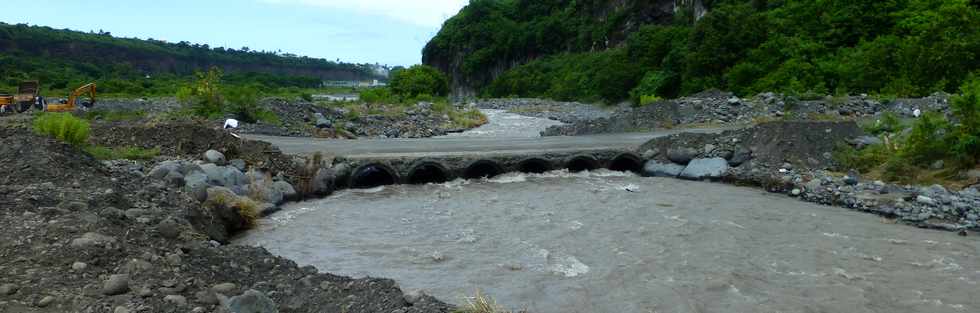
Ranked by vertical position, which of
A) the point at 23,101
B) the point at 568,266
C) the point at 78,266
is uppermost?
the point at 23,101

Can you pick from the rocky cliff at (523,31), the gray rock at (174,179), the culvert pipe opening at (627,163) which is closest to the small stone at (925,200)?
the culvert pipe opening at (627,163)

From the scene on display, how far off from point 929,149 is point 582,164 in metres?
8.94

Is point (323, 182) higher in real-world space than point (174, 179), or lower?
lower

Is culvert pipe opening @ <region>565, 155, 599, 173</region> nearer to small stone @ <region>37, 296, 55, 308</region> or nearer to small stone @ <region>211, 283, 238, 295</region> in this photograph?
small stone @ <region>211, 283, 238, 295</region>

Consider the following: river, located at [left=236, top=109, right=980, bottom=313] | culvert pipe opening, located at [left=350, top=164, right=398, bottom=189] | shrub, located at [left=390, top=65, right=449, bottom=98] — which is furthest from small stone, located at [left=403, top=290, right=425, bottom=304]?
shrub, located at [left=390, top=65, right=449, bottom=98]


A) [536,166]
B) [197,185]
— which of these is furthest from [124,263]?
[536,166]

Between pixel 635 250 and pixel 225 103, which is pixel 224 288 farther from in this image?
pixel 225 103

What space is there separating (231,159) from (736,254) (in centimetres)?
1201

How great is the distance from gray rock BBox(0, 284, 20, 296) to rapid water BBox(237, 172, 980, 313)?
443 cm

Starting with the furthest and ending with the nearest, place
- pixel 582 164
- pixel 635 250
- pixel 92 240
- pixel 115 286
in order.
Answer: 1. pixel 582 164
2. pixel 635 250
3. pixel 92 240
4. pixel 115 286

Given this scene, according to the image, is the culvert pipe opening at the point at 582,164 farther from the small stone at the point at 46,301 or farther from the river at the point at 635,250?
the small stone at the point at 46,301

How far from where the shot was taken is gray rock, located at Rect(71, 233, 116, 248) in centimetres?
696

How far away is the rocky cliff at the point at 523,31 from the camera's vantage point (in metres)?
90.9

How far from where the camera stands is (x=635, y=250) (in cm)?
1121
